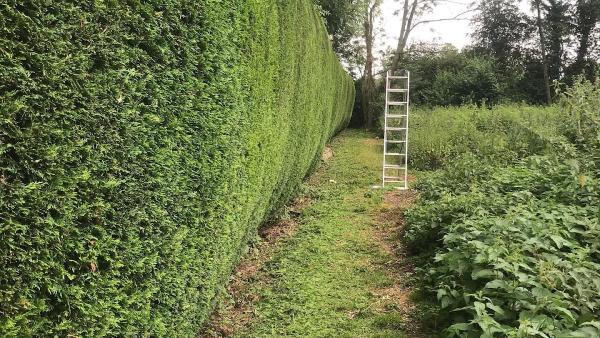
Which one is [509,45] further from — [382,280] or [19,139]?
[19,139]

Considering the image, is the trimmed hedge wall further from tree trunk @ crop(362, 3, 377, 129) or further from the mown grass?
tree trunk @ crop(362, 3, 377, 129)

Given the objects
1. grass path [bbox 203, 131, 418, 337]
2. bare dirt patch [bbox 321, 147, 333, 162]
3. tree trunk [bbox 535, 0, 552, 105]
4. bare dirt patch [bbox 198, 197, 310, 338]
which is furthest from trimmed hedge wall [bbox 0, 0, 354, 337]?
tree trunk [bbox 535, 0, 552, 105]

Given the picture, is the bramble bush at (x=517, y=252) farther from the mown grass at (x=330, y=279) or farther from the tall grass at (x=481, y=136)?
the tall grass at (x=481, y=136)

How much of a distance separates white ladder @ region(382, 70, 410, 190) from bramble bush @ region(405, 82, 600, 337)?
291 cm

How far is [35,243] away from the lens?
4.50 feet

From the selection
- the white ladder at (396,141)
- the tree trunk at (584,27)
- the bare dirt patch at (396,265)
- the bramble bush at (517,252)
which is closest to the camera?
the bramble bush at (517,252)

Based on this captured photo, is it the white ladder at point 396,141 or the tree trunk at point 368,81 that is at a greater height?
the tree trunk at point 368,81

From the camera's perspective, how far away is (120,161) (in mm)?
1816

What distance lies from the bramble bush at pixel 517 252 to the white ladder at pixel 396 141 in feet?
9.56

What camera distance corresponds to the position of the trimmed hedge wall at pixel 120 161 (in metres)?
1.31

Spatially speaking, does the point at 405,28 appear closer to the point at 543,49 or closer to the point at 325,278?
the point at 543,49

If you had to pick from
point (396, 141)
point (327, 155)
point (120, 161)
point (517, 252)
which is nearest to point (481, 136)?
point (396, 141)

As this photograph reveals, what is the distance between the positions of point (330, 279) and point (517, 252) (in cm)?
188

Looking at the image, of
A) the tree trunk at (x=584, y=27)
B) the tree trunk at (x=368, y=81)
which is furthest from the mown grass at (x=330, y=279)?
the tree trunk at (x=584, y=27)
